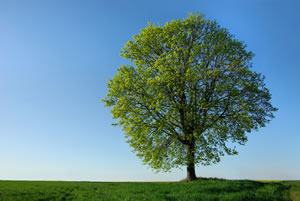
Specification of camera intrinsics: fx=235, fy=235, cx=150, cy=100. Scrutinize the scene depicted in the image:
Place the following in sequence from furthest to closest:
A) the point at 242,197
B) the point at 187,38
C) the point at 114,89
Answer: the point at 187,38 < the point at 114,89 < the point at 242,197

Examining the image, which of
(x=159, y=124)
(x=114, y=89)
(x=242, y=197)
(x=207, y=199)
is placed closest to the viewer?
(x=207, y=199)

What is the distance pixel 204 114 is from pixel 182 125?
2.57 metres

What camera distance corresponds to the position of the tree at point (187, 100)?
23578mm

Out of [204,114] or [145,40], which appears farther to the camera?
[145,40]

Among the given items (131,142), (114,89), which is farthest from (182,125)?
(114,89)

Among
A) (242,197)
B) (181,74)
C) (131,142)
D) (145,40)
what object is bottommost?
(242,197)

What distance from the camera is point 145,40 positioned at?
26656 millimetres

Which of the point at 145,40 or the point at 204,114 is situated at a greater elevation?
the point at 145,40

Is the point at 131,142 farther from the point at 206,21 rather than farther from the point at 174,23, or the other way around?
the point at 206,21

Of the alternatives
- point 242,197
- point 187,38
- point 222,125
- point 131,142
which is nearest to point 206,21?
point 187,38

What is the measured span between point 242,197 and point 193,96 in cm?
1306

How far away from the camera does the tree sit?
2358 cm

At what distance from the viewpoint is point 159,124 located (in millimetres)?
23156

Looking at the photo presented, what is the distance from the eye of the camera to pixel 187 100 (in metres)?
25.3
